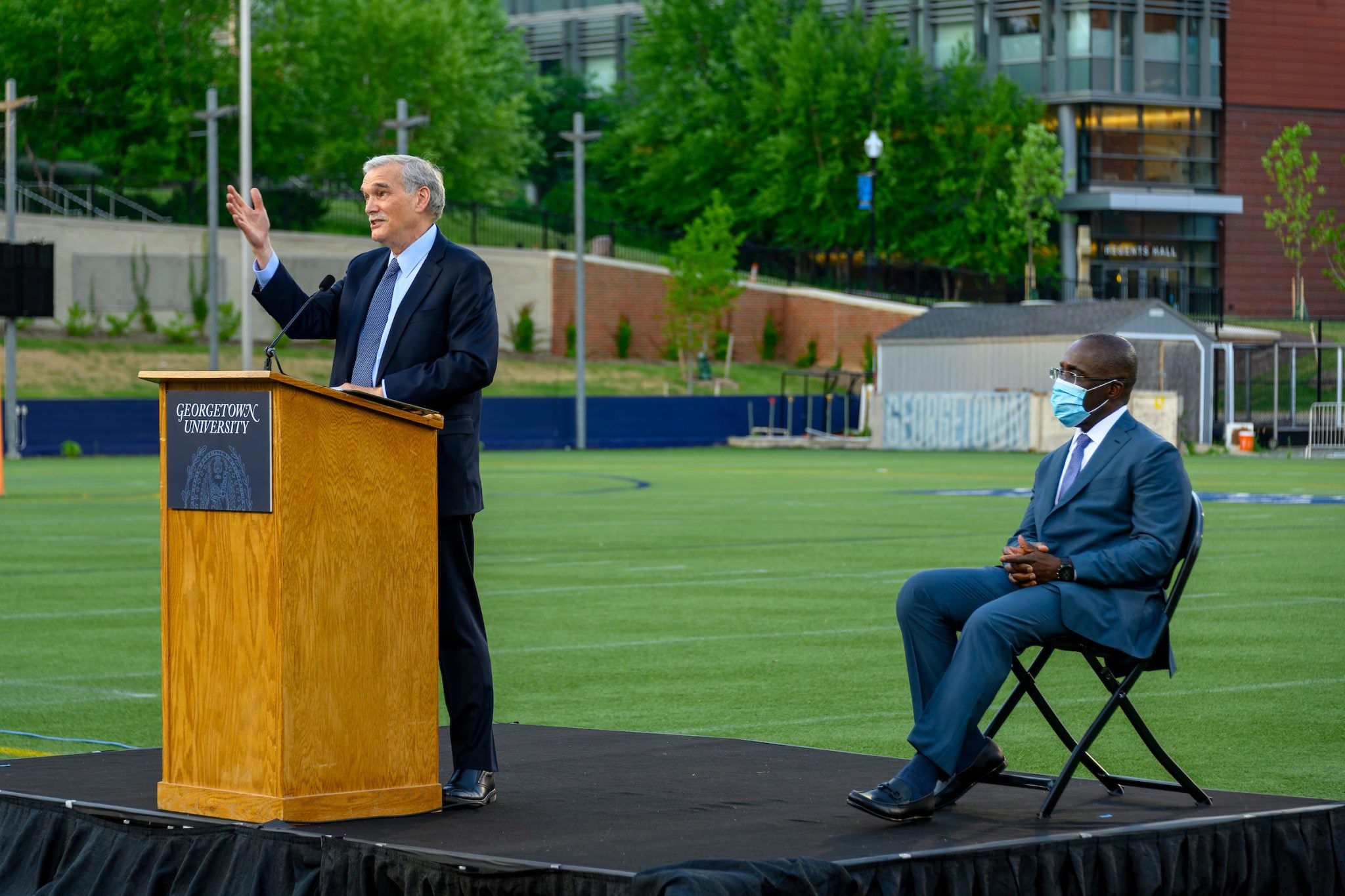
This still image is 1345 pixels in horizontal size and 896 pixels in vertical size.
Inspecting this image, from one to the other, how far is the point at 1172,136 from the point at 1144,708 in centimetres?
7060

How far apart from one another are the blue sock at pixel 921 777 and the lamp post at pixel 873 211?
54971 millimetres

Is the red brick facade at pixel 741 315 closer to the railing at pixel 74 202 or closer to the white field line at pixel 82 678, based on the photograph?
the railing at pixel 74 202

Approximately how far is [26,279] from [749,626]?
2637 centimetres

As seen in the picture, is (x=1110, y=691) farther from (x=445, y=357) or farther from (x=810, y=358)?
(x=810, y=358)

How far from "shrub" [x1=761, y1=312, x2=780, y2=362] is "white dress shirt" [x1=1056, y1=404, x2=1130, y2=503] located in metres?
66.0

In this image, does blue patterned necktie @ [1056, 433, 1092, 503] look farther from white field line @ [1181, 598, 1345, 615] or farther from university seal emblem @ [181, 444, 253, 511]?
white field line @ [1181, 598, 1345, 615]

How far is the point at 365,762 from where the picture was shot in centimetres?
629

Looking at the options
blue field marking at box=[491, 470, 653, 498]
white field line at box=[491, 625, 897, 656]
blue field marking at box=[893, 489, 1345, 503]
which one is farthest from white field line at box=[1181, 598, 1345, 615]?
blue field marking at box=[491, 470, 653, 498]

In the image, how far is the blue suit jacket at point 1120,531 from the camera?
6.55 metres

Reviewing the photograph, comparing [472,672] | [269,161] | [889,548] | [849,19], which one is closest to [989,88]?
[849,19]

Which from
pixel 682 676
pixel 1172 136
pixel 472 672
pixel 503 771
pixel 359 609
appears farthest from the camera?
pixel 1172 136

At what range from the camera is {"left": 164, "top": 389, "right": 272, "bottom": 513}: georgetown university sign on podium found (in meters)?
6.07

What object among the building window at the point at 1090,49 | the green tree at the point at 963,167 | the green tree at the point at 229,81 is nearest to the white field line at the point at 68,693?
the green tree at the point at 229,81

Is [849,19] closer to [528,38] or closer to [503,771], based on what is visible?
[528,38]
